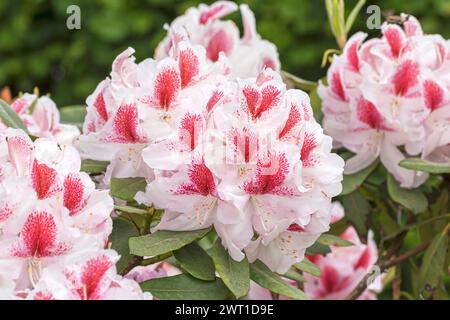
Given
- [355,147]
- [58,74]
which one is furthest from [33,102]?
[58,74]

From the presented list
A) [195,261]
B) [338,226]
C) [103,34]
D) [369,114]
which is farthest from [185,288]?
[103,34]

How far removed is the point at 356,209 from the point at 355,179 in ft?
0.24

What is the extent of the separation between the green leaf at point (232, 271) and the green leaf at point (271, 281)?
0.09 ft

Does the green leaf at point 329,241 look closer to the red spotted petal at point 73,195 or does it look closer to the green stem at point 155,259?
the green stem at point 155,259

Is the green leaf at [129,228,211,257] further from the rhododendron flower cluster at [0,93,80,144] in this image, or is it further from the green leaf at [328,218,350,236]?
the green leaf at [328,218,350,236]

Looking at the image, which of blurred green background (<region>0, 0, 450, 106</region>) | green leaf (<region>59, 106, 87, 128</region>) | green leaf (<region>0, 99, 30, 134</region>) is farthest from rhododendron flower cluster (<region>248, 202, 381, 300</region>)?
blurred green background (<region>0, 0, 450, 106</region>)

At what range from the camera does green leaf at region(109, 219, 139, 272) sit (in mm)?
915

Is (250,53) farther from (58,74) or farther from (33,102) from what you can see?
(58,74)

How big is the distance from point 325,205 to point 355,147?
1.03ft

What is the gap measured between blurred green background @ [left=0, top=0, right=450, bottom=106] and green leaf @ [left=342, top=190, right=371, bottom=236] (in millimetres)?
2515

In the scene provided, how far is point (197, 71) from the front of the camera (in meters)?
0.94

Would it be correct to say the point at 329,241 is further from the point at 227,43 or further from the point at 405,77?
the point at 227,43

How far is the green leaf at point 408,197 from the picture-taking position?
3.77ft
